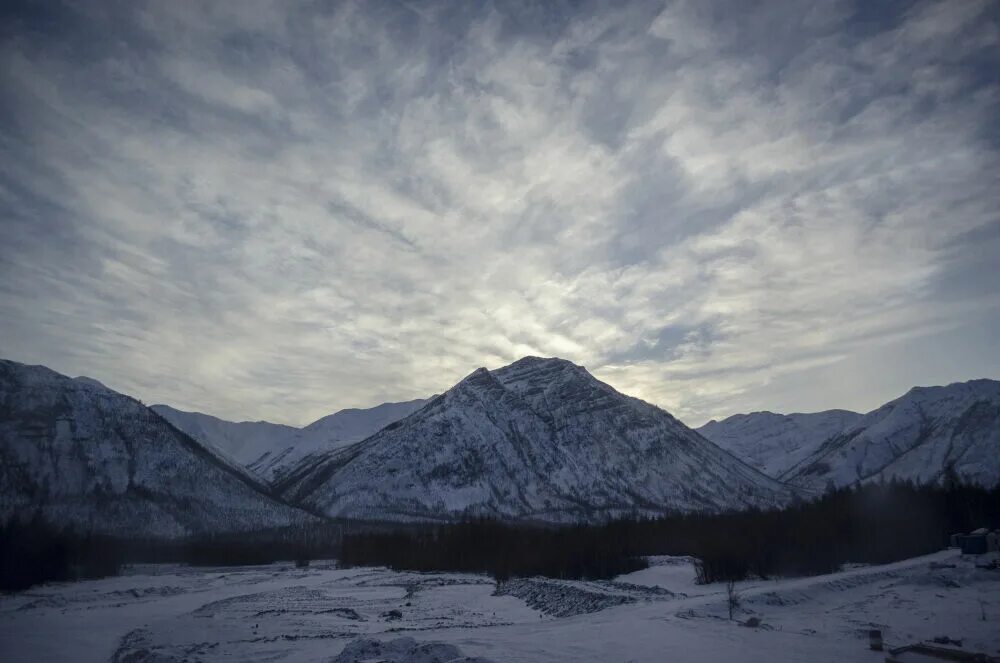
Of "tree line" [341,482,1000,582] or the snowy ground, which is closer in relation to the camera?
the snowy ground

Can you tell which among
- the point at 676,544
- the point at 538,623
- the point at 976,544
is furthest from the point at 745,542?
the point at 538,623

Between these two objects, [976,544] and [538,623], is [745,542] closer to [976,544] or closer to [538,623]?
[976,544]

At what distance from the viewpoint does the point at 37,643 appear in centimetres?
3428

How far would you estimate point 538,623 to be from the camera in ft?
122

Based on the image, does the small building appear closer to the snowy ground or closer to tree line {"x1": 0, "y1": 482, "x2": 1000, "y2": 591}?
the snowy ground

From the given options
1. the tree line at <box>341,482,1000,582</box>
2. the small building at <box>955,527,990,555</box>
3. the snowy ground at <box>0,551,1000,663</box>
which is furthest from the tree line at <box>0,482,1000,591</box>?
the snowy ground at <box>0,551,1000,663</box>

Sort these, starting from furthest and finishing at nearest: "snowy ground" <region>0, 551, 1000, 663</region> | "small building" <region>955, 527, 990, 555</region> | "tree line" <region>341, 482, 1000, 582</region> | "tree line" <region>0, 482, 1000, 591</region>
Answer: "tree line" <region>0, 482, 1000, 591</region> → "tree line" <region>341, 482, 1000, 582</region> → "small building" <region>955, 527, 990, 555</region> → "snowy ground" <region>0, 551, 1000, 663</region>

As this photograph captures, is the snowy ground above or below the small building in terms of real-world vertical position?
below

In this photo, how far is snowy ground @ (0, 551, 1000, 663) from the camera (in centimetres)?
→ 2734

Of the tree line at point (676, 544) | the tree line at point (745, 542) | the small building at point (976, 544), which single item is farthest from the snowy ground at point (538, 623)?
the tree line at point (676, 544)

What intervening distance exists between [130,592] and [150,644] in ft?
143

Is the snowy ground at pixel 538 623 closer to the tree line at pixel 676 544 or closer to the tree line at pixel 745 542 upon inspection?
the tree line at pixel 745 542

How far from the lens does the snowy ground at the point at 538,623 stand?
27.3 m

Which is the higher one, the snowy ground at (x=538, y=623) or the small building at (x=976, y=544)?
the small building at (x=976, y=544)
